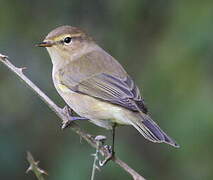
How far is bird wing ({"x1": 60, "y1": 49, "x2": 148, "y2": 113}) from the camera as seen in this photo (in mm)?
5184

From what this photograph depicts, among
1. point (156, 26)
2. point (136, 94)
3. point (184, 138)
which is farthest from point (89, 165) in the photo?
point (156, 26)

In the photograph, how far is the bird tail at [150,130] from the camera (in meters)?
4.70

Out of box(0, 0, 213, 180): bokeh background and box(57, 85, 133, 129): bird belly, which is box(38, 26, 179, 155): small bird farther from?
box(0, 0, 213, 180): bokeh background

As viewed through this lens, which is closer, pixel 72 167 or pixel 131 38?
pixel 72 167

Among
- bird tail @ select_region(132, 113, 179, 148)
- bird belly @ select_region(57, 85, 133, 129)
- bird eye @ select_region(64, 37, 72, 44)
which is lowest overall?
bird tail @ select_region(132, 113, 179, 148)

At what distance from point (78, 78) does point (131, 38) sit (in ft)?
6.25

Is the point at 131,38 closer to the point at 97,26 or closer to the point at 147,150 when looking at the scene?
the point at 97,26

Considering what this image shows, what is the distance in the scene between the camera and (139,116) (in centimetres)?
505

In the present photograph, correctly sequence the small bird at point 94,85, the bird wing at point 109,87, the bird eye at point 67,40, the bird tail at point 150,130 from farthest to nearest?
the bird eye at point 67,40 → the bird wing at point 109,87 → the small bird at point 94,85 → the bird tail at point 150,130

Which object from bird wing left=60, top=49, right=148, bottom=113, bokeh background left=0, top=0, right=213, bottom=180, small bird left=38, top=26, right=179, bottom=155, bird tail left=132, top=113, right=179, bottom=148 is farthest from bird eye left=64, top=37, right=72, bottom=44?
bird tail left=132, top=113, right=179, bottom=148

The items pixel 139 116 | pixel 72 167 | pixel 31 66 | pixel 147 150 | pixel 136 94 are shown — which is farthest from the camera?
pixel 147 150

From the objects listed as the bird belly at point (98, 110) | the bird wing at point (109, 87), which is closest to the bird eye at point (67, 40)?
the bird wing at point (109, 87)

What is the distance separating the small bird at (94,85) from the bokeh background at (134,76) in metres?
0.90

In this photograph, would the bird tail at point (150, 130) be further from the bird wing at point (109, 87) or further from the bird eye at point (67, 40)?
the bird eye at point (67, 40)
